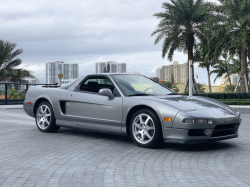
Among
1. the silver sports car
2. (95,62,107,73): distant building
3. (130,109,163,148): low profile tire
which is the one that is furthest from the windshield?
(95,62,107,73): distant building

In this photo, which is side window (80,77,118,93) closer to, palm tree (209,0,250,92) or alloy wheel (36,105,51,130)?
alloy wheel (36,105,51,130)

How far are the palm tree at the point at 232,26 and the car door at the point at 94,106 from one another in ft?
69.1

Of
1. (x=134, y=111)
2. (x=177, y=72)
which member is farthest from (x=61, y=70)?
(x=134, y=111)

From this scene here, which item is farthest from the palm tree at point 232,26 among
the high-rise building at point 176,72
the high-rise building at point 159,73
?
the high-rise building at point 159,73

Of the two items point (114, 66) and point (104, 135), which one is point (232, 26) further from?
point (114, 66)

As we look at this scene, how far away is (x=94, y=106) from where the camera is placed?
23.0ft

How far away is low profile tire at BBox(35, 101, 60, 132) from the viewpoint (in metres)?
8.05

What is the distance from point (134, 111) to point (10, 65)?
26.5 meters

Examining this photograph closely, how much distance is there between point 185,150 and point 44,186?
2.93m

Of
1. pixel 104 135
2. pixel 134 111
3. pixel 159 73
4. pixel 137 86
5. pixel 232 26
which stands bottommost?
pixel 104 135

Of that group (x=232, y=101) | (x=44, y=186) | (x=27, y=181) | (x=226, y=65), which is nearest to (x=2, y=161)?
(x=27, y=181)

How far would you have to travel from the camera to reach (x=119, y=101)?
6629mm

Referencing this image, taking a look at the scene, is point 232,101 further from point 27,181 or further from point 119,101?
point 27,181

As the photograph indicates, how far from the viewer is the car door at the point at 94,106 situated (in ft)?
21.9
